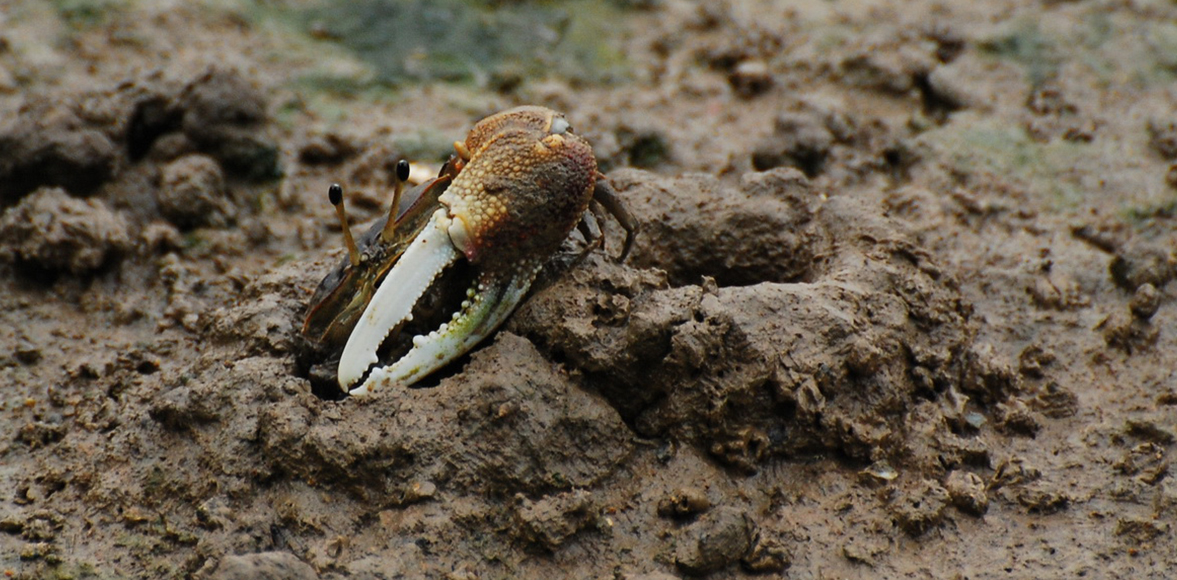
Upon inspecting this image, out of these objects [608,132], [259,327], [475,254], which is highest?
[475,254]

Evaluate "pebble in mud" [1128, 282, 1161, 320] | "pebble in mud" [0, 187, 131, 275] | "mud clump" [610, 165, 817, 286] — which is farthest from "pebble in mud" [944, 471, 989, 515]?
"pebble in mud" [0, 187, 131, 275]

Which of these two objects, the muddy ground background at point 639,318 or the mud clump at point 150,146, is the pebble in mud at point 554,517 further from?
the mud clump at point 150,146

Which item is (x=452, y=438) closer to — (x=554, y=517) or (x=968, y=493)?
(x=554, y=517)

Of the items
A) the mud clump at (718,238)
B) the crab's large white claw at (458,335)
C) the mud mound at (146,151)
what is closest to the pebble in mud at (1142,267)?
the mud clump at (718,238)

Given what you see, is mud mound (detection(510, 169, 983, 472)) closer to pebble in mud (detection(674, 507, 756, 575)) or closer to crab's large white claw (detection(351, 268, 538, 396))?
crab's large white claw (detection(351, 268, 538, 396))

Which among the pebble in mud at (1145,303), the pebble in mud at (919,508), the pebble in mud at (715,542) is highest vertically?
the pebble in mud at (715,542)

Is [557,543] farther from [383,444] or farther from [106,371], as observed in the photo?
[106,371]

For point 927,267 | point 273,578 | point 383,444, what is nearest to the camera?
point 273,578

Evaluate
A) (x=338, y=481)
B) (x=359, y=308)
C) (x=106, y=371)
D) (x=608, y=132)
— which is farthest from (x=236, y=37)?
(x=338, y=481)
